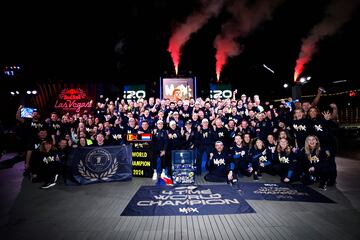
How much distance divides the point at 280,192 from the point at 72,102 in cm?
1693

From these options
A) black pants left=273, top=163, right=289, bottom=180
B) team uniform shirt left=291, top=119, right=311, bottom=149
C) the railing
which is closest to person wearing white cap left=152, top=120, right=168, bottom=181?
black pants left=273, top=163, right=289, bottom=180

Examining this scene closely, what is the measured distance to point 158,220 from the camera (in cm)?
428

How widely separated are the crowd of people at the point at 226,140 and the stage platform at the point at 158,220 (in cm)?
118

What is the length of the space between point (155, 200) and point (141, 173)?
2.40 metres

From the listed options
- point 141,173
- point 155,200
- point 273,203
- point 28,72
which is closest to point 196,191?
point 155,200

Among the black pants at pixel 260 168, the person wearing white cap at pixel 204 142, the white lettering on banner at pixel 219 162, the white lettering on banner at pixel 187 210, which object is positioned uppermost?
the person wearing white cap at pixel 204 142

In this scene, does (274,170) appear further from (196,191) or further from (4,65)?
(4,65)

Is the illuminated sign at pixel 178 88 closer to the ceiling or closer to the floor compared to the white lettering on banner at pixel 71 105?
closer to the ceiling

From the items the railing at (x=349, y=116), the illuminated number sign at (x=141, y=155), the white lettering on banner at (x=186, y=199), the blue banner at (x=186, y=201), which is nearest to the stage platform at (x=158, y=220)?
the blue banner at (x=186, y=201)

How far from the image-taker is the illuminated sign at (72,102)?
720 inches

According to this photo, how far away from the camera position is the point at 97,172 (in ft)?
22.8

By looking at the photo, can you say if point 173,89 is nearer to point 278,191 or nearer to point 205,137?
point 205,137

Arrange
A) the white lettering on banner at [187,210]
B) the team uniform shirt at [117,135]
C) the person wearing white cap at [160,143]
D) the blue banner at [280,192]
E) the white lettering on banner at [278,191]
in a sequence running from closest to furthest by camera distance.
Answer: the white lettering on banner at [187,210]
the blue banner at [280,192]
the white lettering on banner at [278,191]
the person wearing white cap at [160,143]
the team uniform shirt at [117,135]

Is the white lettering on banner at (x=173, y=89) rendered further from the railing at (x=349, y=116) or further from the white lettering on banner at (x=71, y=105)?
the railing at (x=349, y=116)
